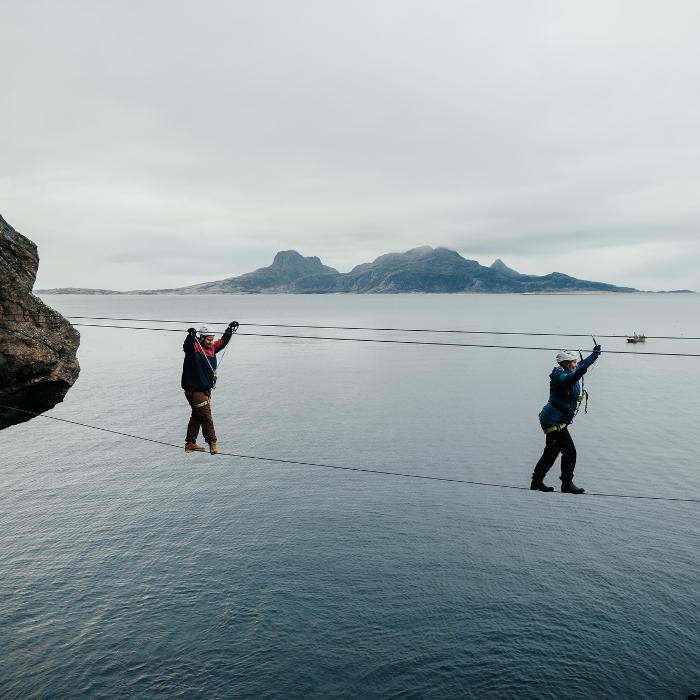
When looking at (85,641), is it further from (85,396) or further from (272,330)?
(272,330)

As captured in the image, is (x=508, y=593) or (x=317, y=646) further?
(x=508, y=593)

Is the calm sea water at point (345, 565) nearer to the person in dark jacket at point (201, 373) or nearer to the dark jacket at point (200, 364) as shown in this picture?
the person in dark jacket at point (201, 373)

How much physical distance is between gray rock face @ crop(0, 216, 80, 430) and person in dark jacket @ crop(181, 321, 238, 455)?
503 cm

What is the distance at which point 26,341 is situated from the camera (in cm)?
1600

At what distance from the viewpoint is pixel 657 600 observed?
72.0ft

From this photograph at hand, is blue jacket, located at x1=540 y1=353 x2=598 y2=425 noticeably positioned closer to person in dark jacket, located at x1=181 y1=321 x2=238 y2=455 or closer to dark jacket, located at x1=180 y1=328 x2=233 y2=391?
person in dark jacket, located at x1=181 y1=321 x2=238 y2=455

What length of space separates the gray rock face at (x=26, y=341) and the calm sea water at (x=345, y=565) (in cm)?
973

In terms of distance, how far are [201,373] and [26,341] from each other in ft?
18.9

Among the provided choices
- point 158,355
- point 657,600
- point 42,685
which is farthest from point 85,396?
point 657,600

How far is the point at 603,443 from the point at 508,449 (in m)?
8.22

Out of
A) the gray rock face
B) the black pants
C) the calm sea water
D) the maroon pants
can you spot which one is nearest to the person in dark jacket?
the maroon pants

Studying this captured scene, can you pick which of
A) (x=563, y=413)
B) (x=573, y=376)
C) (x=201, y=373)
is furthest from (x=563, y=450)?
(x=201, y=373)

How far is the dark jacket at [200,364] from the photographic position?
14.6 meters

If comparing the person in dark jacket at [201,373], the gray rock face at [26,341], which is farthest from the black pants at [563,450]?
the gray rock face at [26,341]
